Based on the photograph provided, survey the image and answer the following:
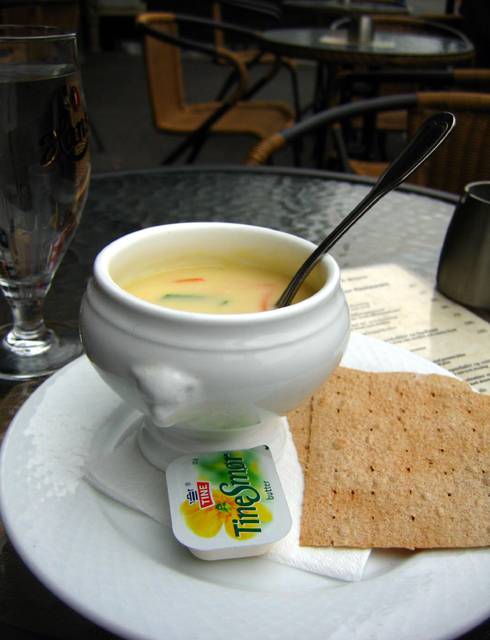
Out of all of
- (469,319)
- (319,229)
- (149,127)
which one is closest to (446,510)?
(469,319)

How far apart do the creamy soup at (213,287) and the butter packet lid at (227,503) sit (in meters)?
0.09

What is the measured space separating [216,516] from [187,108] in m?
2.00

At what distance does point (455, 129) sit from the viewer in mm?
1302

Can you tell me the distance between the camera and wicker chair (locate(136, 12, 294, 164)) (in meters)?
1.90

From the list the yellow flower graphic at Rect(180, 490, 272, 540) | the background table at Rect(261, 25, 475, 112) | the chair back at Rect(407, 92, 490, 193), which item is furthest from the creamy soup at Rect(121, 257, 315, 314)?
the background table at Rect(261, 25, 475, 112)

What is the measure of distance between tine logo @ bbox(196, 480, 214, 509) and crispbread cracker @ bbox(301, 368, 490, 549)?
0.05 meters

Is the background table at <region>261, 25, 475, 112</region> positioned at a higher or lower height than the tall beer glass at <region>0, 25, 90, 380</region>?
lower

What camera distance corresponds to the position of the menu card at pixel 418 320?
0.53m

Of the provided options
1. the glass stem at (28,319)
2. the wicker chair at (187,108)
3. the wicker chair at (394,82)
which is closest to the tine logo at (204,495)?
the glass stem at (28,319)

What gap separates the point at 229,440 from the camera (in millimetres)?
365

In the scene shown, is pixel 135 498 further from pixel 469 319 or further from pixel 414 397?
pixel 469 319

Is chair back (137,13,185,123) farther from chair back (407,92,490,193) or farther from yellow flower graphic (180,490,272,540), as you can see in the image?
yellow flower graphic (180,490,272,540)

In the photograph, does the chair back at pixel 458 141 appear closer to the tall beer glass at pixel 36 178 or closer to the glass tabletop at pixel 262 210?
the glass tabletop at pixel 262 210

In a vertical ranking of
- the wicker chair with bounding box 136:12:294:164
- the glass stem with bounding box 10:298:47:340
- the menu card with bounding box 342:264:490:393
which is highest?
the glass stem with bounding box 10:298:47:340
